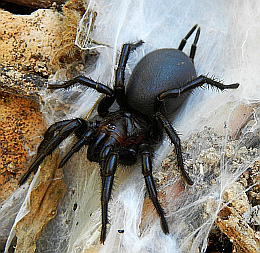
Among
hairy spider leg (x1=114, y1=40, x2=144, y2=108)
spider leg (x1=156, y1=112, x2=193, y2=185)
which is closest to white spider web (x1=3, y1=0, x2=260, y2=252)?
spider leg (x1=156, y1=112, x2=193, y2=185)

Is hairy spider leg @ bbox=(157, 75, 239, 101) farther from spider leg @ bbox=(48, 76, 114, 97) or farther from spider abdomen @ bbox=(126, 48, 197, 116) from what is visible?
spider leg @ bbox=(48, 76, 114, 97)

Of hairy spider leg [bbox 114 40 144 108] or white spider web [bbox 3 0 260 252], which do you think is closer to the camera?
white spider web [bbox 3 0 260 252]

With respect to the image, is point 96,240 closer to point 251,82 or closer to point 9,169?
point 9,169

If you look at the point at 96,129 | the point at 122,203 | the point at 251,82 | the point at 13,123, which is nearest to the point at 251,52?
the point at 251,82

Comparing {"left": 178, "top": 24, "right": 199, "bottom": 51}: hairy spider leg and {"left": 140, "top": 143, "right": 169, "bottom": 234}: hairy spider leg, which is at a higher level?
{"left": 178, "top": 24, "right": 199, "bottom": 51}: hairy spider leg

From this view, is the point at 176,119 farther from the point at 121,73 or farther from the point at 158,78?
the point at 121,73

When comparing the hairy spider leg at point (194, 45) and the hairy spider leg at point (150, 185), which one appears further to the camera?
the hairy spider leg at point (194, 45)

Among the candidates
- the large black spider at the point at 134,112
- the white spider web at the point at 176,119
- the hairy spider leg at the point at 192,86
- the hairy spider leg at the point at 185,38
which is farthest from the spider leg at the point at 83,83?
the hairy spider leg at the point at 185,38

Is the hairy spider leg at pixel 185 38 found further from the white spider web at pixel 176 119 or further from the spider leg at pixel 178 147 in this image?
the spider leg at pixel 178 147
